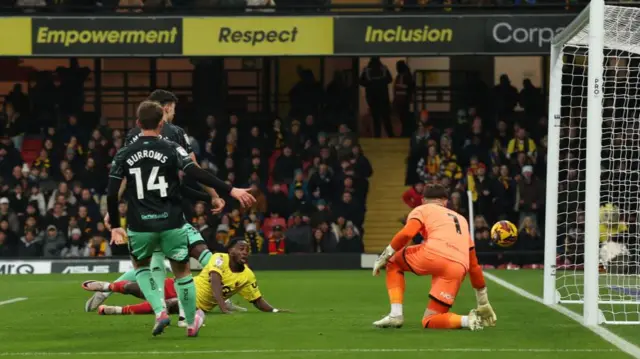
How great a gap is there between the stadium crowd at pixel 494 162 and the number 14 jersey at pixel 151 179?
1464 centimetres

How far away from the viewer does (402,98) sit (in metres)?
30.9

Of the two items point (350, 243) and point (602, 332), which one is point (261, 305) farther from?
point (350, 243)

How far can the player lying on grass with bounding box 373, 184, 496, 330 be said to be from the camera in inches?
467

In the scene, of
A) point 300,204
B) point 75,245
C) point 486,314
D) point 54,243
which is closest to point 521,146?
point 300,204

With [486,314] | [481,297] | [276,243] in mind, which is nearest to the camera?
[486,314]

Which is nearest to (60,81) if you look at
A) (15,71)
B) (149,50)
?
(15,71)

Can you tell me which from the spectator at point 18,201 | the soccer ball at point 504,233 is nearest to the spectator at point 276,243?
the spectator at point 18,201

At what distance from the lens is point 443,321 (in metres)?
11.8

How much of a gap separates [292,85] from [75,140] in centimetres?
590

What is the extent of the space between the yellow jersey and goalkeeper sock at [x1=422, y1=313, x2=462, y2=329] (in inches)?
99.1

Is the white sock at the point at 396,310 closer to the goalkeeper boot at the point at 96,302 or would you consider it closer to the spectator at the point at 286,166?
the goalkeeper boot at the point at 96,302

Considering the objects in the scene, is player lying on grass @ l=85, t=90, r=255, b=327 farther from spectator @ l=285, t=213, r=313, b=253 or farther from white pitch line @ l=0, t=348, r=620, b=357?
spectator @ l=285, t=213, r=313, b=253

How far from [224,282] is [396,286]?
245 cm

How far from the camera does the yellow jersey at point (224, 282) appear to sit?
13.7m
